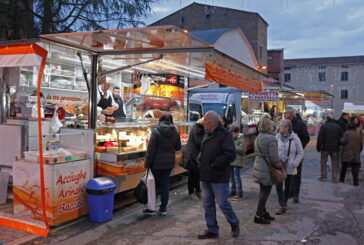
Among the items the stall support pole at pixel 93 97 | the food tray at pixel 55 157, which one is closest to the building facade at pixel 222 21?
the stall support pole at pixel 93 97

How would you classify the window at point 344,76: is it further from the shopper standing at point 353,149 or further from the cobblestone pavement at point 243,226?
the cobblestone pavement at point 243,226

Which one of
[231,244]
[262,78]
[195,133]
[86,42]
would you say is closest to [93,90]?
[86,42]

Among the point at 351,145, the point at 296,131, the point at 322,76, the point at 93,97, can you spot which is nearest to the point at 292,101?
the point at 351,145

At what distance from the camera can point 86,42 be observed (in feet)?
20.5

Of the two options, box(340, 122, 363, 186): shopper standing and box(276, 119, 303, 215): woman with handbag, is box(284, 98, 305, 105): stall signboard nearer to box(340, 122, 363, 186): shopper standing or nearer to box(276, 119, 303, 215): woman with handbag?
box(340, 122, 363, 186): shopper standing

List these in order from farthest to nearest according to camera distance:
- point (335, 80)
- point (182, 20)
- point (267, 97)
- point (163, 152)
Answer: point (335, 80), point (182, 20), point (267, 97), point (163, 152)

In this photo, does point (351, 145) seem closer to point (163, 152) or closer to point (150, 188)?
point (163, 152)

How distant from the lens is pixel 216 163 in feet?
15.4

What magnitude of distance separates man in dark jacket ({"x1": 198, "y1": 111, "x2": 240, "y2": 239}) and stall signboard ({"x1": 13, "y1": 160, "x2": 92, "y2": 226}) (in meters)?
2.14

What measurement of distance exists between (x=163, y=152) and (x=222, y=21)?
29.7 metres

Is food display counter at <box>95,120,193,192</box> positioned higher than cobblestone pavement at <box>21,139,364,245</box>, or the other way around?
food display counter at <box>95,120,193,192</box>

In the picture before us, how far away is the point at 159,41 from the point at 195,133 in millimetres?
1751

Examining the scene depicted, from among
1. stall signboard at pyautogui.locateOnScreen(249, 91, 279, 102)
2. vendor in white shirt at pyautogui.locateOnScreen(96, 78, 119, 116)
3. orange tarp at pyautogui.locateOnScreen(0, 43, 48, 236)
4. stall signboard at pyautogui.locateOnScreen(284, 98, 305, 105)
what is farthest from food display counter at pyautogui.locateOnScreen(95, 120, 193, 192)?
stall signboard at pyautogui.locateOnScreen(284, 98, 305, 105)

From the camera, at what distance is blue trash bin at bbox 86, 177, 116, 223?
568 cm
